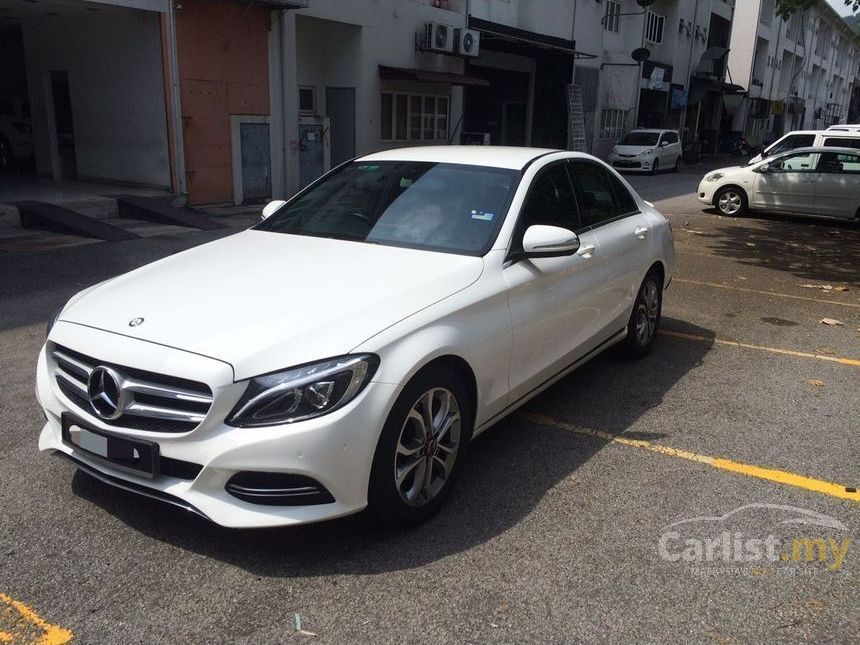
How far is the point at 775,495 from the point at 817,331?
4.02m

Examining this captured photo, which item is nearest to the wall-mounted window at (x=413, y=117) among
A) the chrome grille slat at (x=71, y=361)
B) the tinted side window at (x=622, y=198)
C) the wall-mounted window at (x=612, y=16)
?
the wall-mounted window at (x=612, y=16)

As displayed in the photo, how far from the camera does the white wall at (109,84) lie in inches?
565

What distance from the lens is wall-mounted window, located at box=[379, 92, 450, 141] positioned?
20141 mm

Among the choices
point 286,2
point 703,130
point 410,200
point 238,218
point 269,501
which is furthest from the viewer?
point 703,130

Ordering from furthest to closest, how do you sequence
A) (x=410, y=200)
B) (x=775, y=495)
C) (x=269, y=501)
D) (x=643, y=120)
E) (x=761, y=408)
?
(x=643, y=120)
(x=761, y=408)
(x=410, y=200)
(x=775, y=495)
(x=269, y=501)

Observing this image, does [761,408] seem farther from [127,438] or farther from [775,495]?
[127,438]

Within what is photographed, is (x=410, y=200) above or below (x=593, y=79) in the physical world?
below

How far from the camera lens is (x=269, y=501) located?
114 inches

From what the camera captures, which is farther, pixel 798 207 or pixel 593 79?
pixel 593 79

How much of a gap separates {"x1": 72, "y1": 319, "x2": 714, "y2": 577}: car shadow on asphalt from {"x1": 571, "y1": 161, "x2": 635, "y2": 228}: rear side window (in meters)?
1.25

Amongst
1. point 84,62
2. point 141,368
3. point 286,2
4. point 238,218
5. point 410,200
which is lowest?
point 238,218

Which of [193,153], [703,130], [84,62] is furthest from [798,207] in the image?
[703,130]

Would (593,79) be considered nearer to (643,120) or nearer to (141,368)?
(643,120)

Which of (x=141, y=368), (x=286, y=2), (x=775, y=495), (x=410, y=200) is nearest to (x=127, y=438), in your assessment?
(x=141, y=368)
